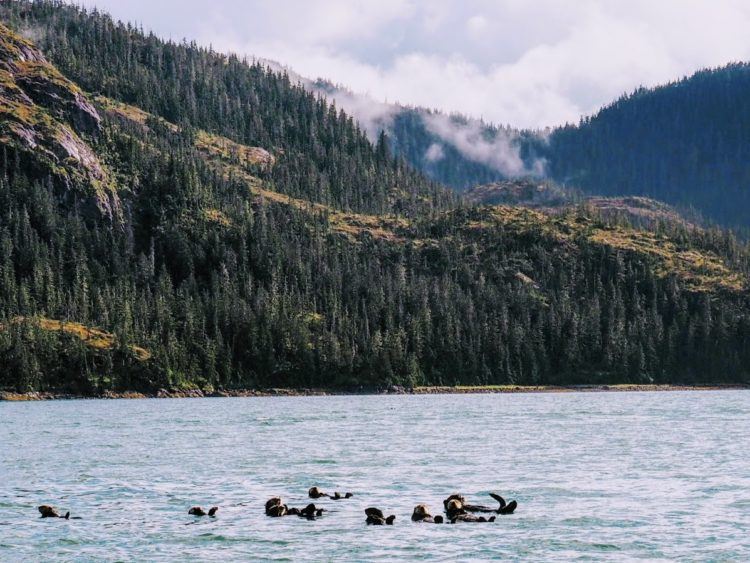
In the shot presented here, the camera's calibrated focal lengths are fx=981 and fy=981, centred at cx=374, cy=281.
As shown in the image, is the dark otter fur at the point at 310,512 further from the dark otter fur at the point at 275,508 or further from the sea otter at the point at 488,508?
the sea otter at the point at 488,508

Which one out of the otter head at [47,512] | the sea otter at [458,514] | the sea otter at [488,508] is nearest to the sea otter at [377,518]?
the sea otter at [458,514]

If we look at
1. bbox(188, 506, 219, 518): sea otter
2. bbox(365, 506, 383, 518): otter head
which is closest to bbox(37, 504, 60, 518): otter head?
bbox(188, 506, 219, 518): sea otter

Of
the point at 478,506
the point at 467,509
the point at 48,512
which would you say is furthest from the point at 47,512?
the point at 478,506

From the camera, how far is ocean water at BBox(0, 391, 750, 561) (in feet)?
151

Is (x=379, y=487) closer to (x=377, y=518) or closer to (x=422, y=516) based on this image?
(x=422, y=516)

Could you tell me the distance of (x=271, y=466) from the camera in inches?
3118

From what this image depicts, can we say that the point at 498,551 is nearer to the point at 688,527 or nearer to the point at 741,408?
the point at 688,527

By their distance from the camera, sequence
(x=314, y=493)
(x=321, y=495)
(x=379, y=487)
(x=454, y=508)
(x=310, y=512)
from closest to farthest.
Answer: (x=454, y=508) < (x=310, y=512) < (x=314, y=493) < (x=321, y=495) < (x=379, y=487)

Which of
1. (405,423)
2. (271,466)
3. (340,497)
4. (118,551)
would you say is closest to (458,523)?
(340,497)

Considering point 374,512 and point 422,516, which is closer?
point 422,516

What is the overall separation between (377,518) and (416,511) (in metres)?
2.22

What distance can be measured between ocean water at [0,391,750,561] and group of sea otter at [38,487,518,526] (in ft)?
2.10

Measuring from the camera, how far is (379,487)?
65.2 meters

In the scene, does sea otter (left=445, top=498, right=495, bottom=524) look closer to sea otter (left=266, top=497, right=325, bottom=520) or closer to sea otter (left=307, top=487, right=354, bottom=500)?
sea otter (left=266, top=497, right=325, bottom=520)
